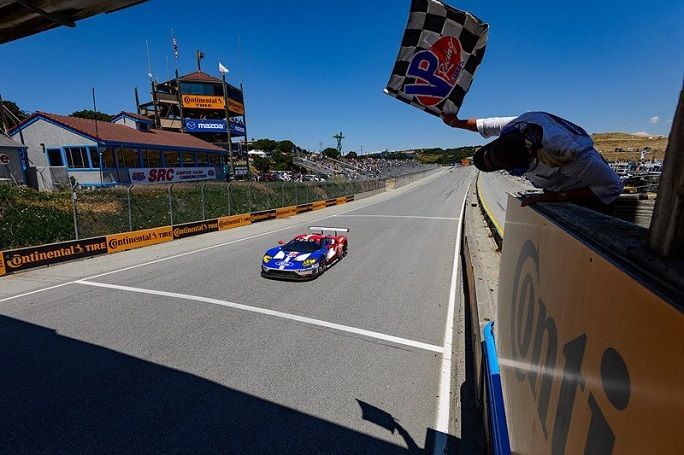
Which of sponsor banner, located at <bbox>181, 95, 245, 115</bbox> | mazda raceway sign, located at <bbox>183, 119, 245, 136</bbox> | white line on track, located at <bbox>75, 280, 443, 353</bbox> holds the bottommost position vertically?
white line on track, located at <bbox>75, 280, 443, 353</bbox>

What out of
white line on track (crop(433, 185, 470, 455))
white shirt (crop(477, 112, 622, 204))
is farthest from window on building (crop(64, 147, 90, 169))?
white shirt (crop(477, 112, 622, 204))

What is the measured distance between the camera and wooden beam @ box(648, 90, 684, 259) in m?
0.69

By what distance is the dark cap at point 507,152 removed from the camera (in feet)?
5.57

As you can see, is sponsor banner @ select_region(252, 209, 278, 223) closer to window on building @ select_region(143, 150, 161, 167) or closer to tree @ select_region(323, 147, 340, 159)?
window on building @ select_region(143, 150, 161, 167)

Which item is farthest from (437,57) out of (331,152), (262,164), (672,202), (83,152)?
(331,152)

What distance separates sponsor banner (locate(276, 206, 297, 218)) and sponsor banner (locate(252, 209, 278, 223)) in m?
0.38

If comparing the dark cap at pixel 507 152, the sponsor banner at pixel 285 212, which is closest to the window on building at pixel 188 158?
the sponsor banner at pixel 285 212

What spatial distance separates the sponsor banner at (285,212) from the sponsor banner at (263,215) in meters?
0.38

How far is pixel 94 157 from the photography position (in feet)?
78.6

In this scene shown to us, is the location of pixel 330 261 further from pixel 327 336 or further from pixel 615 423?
pixel 615 423

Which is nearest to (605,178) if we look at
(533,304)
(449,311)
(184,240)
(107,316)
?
(533,304)

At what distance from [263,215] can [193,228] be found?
5.76 m

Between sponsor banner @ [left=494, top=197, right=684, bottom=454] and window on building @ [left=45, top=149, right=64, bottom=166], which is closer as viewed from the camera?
sponsor banner @ [left=494, top=197, right=684, bottom=454]

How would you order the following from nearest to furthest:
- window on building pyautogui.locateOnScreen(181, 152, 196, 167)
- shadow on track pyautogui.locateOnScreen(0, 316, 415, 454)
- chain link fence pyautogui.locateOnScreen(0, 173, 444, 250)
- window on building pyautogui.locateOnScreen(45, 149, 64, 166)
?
shadow on track pyautogui.locateOnScreen(0, 316, 415, 454) < chain link fence pyautogui.locateOnScreen(0, 173, 444, 250) < window on building pyautogui.locateOnScreen(45, 149, 64, 166) < window on building pyautogui.locateOnScreen(181, 152, 196, 167)
